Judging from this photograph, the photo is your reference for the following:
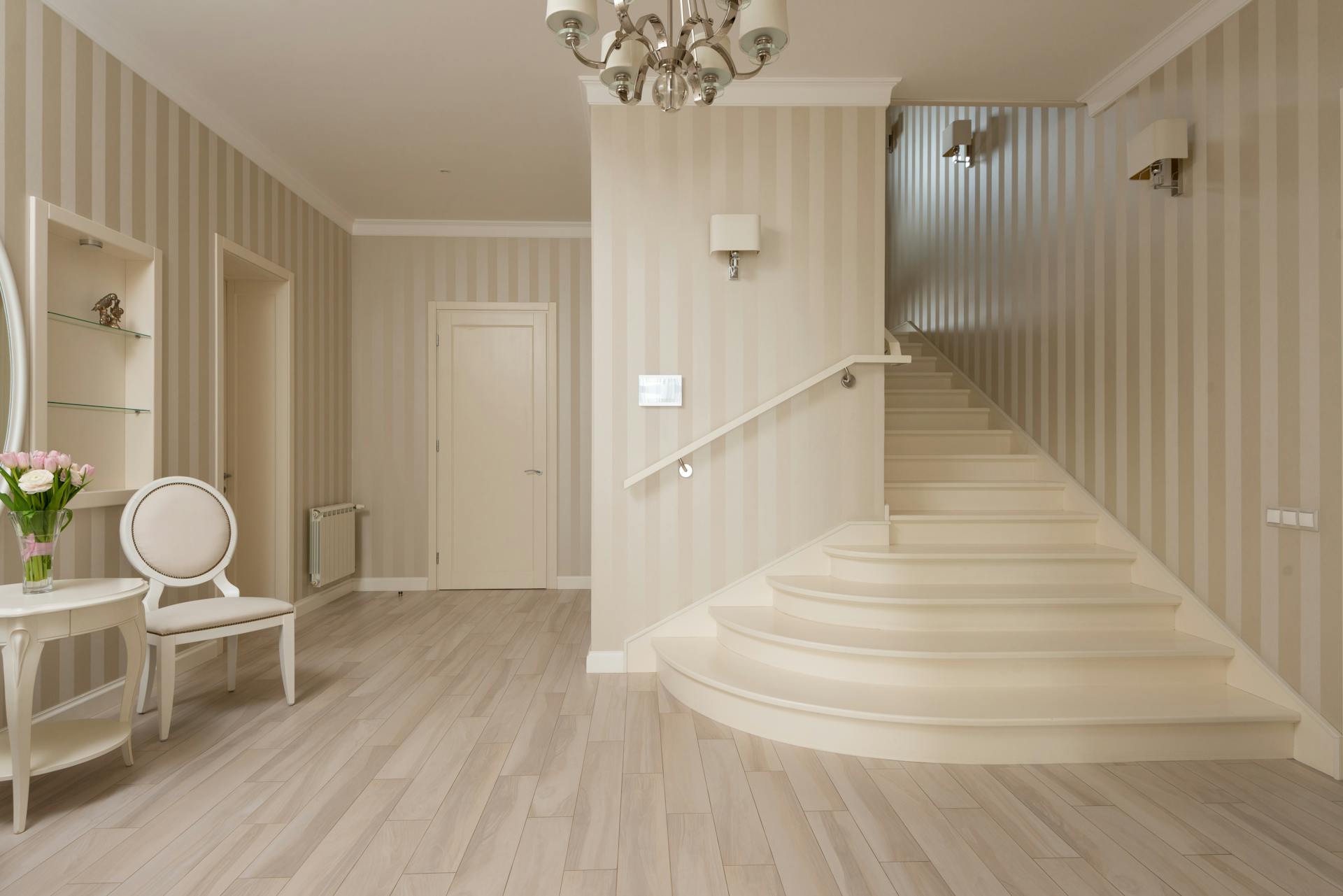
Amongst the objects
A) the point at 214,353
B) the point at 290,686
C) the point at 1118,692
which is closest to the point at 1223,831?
the point at 1118,692

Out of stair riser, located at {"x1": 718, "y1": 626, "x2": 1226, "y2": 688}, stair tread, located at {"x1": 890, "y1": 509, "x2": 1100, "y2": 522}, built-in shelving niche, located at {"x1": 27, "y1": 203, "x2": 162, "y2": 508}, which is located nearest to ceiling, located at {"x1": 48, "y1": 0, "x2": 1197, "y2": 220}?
built-in shelving niche, located at {"x1": 27, "y1": 203, "x2": 162, "y2": 508}

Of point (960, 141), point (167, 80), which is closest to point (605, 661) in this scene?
point (167, 80)

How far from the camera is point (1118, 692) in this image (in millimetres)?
2750

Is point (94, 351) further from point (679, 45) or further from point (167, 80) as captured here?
point (679, 45)

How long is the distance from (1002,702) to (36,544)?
327 cm

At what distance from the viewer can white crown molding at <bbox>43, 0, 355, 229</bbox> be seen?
2896 mm

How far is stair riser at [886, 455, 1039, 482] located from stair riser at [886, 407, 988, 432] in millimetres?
454

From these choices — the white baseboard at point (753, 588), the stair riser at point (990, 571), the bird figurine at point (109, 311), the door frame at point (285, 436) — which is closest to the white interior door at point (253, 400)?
the door frame at point (285, 436)

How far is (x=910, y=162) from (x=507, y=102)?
3.77 meters

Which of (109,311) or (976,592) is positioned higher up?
(109,311)

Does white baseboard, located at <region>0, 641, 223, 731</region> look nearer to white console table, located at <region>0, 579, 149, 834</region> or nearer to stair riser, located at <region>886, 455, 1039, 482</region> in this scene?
white console table, located at <region>0, 579, 149, 834</region>

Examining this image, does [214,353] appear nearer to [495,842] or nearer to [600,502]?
[600,502]

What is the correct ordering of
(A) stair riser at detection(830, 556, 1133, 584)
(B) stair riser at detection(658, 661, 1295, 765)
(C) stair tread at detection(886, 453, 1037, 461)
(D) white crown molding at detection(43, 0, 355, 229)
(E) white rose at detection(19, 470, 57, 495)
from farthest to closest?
(C) stair tread at detection(886, 453, 1037, 461)
(A) stair riser at detection(830, 556, 1133, 584)
(D) white crown molding at detection(43, 0, 355, 229)
(B) stair riser at detection(658, 661, 1295, 765)
(E) white rose at detection(19, 470, 57, 495)

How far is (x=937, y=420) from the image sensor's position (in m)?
4.62
